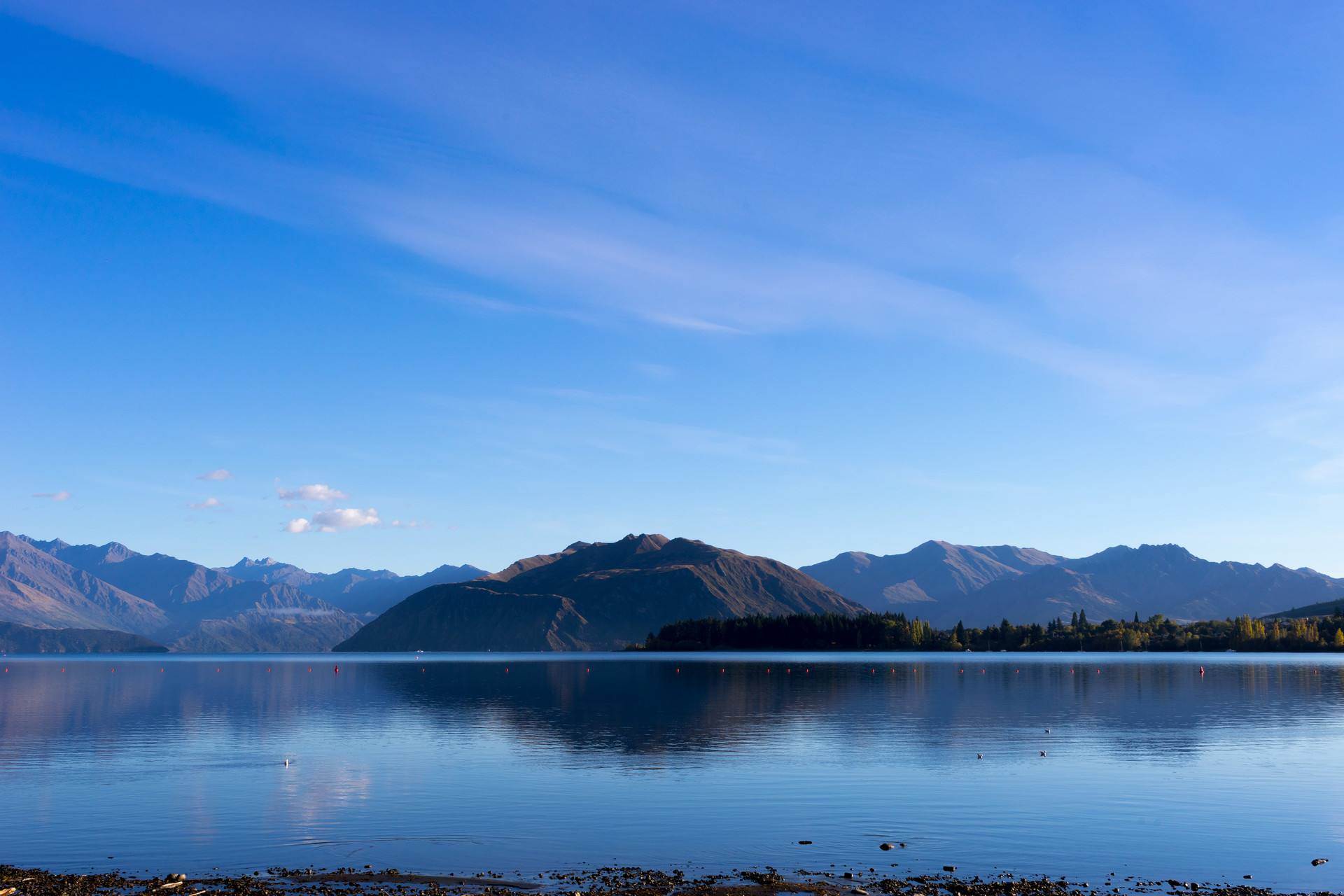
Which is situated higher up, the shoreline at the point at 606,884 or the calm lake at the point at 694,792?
the shoreline at the point at 606,884

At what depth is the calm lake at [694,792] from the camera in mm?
50656

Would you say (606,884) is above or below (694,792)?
above

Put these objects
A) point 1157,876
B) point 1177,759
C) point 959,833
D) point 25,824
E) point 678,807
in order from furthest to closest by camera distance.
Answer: point 1177,759
point 678,807
point 25,824
point 959,833
point 1157,876

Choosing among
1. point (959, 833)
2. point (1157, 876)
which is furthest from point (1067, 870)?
point (959, 833)

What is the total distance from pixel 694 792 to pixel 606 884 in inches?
985

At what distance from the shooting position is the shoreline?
139 feet

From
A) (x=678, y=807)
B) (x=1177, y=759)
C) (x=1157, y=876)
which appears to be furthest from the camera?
(x=1177, y=759)

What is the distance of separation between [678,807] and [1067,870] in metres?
23.3

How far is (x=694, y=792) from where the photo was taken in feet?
225

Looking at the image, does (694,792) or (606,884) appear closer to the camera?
(606,884)

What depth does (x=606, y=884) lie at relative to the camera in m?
44.2

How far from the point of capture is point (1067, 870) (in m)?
47.1

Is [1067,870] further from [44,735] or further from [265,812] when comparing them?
[44,735]

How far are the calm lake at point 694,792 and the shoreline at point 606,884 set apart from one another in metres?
1.85
